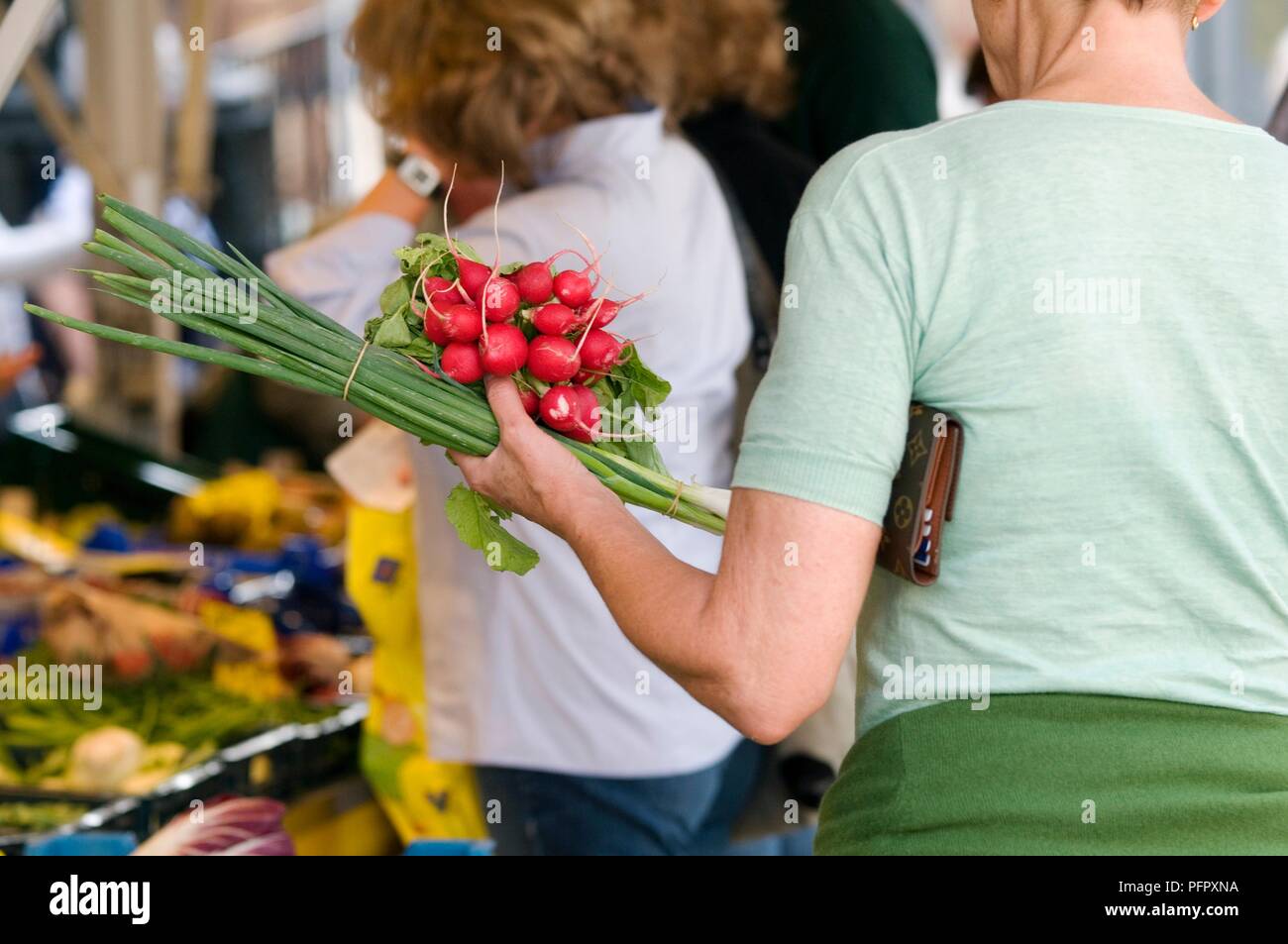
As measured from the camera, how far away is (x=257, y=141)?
33.9 ft

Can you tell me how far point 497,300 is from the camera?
148 centimetres

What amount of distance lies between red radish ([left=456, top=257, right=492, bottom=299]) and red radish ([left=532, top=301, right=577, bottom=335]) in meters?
0.06

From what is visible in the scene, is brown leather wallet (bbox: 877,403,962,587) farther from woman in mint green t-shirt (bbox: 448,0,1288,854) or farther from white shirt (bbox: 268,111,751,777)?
white shirt (bbox: 268,111,751,777)

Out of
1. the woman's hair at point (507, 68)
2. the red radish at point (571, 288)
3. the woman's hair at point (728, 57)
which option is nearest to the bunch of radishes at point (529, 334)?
the red radish at point (571, 288)

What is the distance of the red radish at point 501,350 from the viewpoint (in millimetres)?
1462

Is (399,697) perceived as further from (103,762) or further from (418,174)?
(418,174)

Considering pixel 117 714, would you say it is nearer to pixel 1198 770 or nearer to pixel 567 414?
pixel 567 414

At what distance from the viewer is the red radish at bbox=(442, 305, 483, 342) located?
1.47m

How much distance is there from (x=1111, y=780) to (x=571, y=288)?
708 millimetres

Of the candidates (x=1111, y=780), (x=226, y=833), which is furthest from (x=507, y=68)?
(x=1111, y=780)

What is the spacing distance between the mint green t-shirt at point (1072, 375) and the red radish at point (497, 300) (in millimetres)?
368

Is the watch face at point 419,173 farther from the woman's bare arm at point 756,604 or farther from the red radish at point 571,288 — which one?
the woman's bare arm at point 756,604

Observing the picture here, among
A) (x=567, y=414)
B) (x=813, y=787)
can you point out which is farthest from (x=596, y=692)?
(x=567, y=414)

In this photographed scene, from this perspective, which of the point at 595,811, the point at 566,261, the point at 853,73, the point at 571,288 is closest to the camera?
the point at 571,288
